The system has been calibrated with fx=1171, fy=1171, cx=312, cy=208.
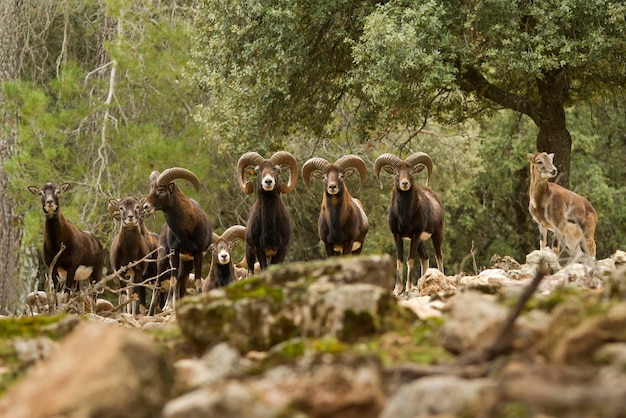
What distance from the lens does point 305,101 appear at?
24.8 m

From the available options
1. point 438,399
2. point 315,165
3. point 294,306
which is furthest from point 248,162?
point 438,399

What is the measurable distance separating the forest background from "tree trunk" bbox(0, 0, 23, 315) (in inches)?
1.9

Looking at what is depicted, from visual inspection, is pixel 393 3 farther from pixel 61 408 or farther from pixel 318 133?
pixel 61 408

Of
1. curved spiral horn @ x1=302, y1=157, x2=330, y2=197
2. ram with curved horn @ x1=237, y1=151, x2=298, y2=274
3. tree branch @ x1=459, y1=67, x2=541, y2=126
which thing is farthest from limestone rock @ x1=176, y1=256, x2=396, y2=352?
tree branch @ x1=459, y1=67, x2=541, y2=126

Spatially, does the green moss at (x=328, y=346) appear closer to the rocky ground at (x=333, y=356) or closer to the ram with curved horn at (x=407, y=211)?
the rocky ground at (x=333, y=356)

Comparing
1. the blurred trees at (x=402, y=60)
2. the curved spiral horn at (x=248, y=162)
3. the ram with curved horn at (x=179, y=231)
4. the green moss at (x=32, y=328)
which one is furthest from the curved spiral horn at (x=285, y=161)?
the green moss at (x=32, y=328)

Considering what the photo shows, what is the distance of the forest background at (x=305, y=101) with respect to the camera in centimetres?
2122

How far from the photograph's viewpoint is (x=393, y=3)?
21.5 meters

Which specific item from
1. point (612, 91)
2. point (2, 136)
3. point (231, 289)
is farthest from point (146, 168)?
point (231, 289)

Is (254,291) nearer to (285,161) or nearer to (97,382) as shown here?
(97,382)

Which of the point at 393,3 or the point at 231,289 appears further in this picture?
the point at 393,3

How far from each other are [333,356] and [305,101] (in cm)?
1885

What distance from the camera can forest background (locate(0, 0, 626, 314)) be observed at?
21.2 meters

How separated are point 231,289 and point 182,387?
161cm
